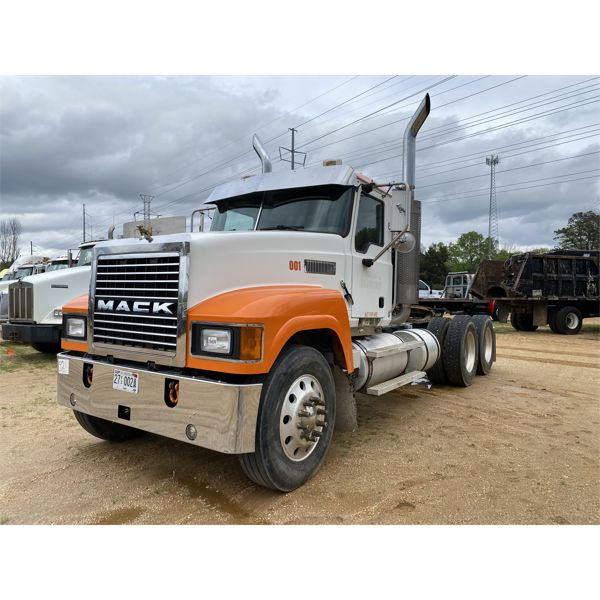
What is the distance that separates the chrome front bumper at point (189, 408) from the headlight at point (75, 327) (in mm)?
517

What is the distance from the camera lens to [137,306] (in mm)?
3729

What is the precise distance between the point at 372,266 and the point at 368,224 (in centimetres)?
45

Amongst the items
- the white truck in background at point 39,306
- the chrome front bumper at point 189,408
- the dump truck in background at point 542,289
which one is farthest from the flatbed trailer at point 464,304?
the chrome front bumper at point 189,408

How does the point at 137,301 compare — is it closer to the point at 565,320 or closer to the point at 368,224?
the point at 368,224

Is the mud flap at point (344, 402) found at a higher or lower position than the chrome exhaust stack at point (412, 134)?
lower

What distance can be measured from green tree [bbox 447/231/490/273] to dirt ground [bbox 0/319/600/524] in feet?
211

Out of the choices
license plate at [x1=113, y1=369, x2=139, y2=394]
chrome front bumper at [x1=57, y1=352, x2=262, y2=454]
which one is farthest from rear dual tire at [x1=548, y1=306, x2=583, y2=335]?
license plate at [x1=113, y1=369, x2=139, y2=394]

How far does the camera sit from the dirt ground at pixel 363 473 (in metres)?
3.34

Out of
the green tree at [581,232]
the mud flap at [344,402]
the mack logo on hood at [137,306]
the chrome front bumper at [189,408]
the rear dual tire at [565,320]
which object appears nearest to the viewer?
the chrome front bumper at [189,408]

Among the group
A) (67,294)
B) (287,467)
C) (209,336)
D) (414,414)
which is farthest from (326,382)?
(67,294)

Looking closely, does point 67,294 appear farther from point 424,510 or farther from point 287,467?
point 424,510

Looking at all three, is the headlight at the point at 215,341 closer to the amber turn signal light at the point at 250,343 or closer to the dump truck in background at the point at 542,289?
the amber turn signal light at the point at 250,343

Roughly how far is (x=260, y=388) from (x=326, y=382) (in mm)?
833

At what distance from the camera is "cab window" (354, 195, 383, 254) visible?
4973 millimetres
